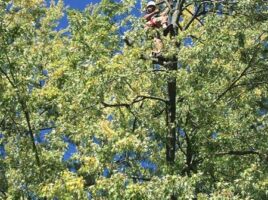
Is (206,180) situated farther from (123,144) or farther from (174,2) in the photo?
(174,2)

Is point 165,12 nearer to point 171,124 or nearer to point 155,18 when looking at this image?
point 155,18

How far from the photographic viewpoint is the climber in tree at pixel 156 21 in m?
12.6

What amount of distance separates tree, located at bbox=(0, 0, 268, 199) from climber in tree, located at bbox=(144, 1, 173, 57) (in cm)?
18

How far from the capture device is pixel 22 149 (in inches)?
571

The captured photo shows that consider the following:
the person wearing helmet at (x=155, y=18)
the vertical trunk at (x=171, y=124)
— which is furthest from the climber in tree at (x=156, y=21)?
the vertical trunk at (x=171, y=124)

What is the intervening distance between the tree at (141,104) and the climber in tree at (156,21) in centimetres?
18

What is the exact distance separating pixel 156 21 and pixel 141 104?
2315mm

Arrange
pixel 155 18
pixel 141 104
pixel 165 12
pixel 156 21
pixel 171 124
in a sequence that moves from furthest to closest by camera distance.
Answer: pixel 141 104
pixel 165 12
pixel 155 18
pixel 156 21
pixel 171 124

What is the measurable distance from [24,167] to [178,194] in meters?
5.35

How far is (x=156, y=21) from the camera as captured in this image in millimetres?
13016

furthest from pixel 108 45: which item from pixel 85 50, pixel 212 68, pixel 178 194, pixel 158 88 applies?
pixel 178 194

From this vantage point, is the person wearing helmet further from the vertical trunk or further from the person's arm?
the vertical trunk

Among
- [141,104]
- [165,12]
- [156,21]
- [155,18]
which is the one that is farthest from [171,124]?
[165,12]

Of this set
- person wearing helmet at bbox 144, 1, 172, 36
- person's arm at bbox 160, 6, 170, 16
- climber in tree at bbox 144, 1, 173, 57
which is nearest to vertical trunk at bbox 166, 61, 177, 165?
climber in tree at bbox 144, 1, 173, 57
